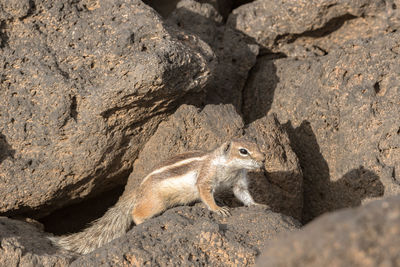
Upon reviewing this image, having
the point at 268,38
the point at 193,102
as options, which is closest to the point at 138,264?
the point at 193,102

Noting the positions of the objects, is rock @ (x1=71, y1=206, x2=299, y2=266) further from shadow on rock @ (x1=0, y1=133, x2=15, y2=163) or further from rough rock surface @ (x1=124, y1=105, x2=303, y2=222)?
shadow on rock @ (x1=0, y1=133, x2=15, y2=163)

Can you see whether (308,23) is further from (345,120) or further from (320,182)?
(320,182)

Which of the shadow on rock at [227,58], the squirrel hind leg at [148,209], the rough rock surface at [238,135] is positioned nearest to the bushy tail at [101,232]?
the squirrel hind leg at [148,209]

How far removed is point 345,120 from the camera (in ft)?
21.5

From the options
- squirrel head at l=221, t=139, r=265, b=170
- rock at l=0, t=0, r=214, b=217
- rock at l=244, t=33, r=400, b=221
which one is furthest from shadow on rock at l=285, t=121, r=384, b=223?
rock at l=0, t=0, r=214, b=217

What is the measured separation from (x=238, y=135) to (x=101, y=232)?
199cm

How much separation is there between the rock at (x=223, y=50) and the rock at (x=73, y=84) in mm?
1556

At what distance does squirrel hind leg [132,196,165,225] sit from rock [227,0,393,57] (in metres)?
3.51

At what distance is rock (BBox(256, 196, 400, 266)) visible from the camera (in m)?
2.17

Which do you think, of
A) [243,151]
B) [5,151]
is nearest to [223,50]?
[243,151]

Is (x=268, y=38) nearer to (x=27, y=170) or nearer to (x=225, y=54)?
(x=225, y=54)

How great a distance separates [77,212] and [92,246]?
5.11 ft

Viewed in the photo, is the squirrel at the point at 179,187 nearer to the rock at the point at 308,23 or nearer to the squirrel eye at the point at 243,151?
the squirrel eye at the point at 243,151

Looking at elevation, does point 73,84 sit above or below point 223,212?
above
